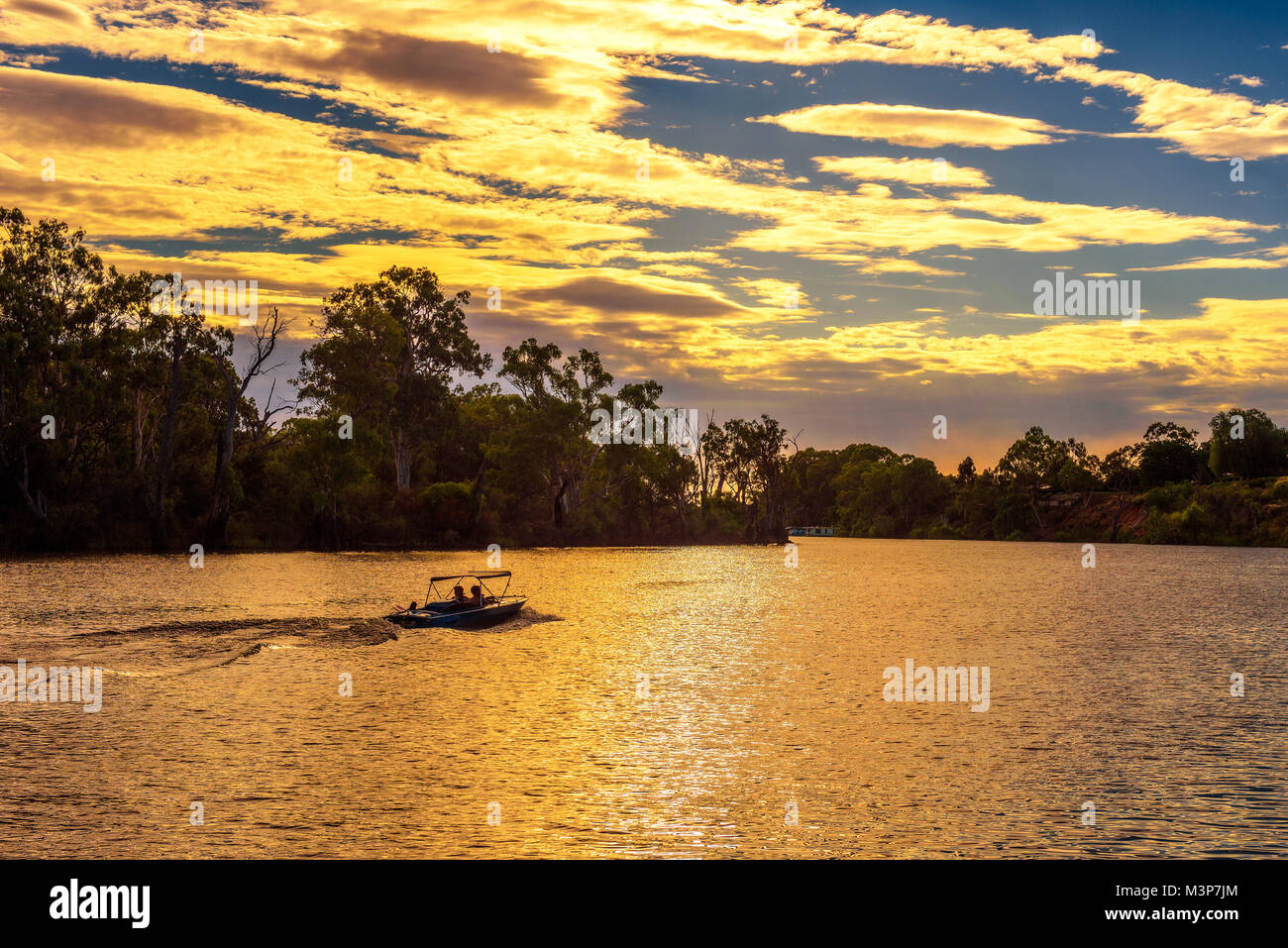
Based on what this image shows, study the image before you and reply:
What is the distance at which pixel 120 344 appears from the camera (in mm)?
100500

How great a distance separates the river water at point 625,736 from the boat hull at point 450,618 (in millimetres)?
720

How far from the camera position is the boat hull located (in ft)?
144

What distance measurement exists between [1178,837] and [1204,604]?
55511mm

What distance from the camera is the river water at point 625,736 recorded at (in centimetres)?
1592

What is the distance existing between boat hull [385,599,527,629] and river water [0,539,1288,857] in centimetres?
72

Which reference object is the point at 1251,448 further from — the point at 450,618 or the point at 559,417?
the point at 450,618

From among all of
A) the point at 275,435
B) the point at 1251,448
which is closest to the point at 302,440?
the point at 275,435

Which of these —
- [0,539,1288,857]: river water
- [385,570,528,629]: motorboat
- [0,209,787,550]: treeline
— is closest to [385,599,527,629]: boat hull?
[385,570,528,629]: motorboat

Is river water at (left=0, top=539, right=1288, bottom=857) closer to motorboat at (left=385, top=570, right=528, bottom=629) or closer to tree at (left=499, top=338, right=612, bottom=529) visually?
motorboat at (left=385, top=570, right=528, bottom=629)

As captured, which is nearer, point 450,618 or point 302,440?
point 450,618

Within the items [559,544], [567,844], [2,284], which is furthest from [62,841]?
[559,544]

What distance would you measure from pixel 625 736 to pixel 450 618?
21789 millimetres

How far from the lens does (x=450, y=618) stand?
144ft

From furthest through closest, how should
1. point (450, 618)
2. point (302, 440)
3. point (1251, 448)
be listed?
1. point (1251, 448)
2. point (302, 440)
3. point (450, 618)
